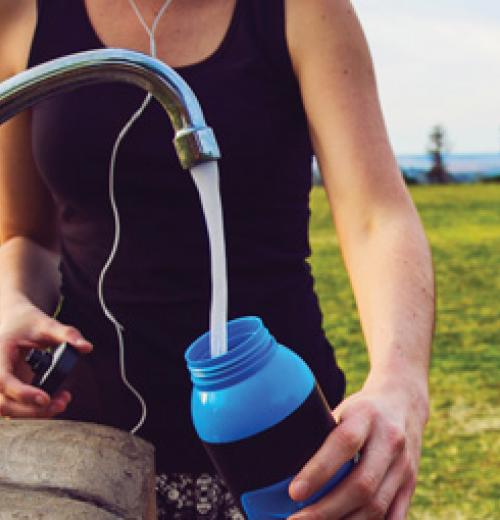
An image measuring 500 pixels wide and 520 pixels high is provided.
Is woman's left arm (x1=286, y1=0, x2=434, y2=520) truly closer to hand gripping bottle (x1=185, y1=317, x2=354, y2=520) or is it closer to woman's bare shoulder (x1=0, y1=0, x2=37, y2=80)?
hand gripping bottle (x1=185, y1=317, x2=354, y2=520)

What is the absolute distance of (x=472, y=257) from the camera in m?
7.99

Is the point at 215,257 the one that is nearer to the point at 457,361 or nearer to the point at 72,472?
the point at 72,472

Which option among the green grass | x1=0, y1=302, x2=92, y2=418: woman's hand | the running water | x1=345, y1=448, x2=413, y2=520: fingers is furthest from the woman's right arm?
the green grass

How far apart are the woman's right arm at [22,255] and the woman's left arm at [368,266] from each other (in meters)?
0.31

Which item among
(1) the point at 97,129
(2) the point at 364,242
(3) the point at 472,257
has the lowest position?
(3) the point at 472,257

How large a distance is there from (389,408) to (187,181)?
1.45 feet

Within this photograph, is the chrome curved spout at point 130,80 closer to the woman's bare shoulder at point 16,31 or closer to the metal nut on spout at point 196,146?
the metal nut on spout at point 196,146

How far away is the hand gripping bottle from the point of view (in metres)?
0.74

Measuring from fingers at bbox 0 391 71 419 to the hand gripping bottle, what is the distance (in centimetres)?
30

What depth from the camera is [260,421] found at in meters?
0.74

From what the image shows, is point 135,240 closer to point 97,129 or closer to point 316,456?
point 97,129

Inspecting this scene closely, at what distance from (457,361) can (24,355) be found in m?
4.05

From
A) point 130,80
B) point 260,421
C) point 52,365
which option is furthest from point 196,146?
point 52,365

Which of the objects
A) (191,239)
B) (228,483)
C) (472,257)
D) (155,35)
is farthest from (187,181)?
(472,257)
